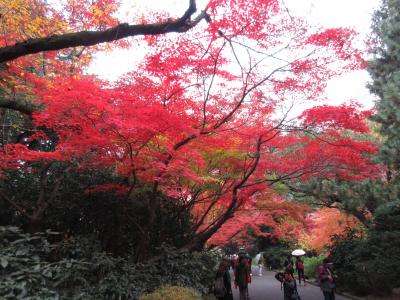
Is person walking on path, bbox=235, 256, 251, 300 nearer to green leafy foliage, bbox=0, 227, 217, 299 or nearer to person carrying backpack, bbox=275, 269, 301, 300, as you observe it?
green leafy foliage, bbox=0, 227, 217, 299

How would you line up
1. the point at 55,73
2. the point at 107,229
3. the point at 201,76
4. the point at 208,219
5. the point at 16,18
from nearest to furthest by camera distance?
1. the point at 201,76
2. the point at 16,18
3. the point at 107,229
4. the point at 55,73
5. the point at 208,219

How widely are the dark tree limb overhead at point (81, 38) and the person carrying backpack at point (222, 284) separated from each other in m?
6.58

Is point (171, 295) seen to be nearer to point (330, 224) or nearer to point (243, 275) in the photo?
point (243, 275)

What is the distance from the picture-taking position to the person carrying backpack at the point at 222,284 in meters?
10.2

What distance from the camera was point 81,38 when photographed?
571 centimetres

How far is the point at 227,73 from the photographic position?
9281 mm

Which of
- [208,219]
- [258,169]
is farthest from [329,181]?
[208,219]

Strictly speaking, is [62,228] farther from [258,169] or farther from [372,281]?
[372,281]

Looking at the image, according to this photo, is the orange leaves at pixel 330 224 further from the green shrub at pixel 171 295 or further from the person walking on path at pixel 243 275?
the green shrub at pixel 171 295

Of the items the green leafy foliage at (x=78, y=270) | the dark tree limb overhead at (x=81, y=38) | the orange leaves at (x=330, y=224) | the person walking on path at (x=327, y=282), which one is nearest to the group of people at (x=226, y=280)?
the green leafy foliage at (x=78, y=270)

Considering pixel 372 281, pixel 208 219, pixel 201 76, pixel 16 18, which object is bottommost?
pixel 372 281

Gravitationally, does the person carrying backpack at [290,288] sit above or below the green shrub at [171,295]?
below

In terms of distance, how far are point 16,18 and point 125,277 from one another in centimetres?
737

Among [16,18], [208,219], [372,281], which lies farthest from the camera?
[208,219]
